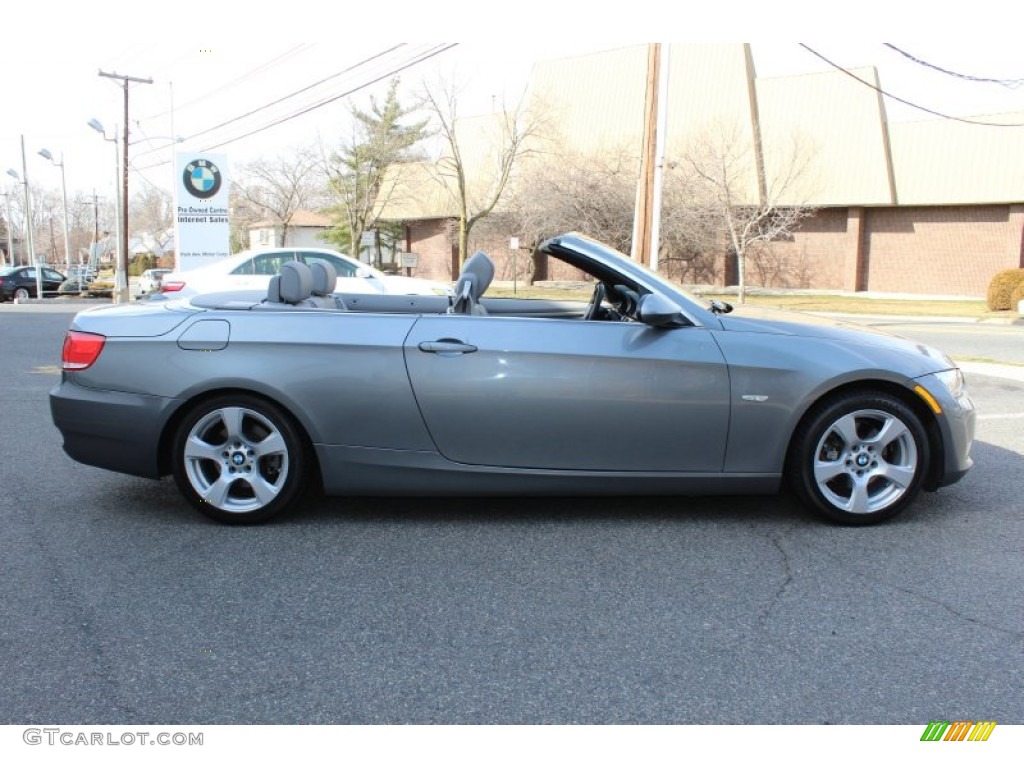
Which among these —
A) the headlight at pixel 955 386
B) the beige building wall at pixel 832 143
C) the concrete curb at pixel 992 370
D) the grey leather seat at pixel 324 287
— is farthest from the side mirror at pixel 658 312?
the beige building wall at pixel 832 143

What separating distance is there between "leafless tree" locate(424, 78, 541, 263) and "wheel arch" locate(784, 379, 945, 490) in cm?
3750

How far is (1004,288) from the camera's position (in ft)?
89.5

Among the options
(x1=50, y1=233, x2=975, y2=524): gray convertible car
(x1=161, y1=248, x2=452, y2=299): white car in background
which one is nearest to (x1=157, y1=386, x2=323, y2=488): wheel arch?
(x1=50, y1=233, x2=975, y2=524): gray convertible car

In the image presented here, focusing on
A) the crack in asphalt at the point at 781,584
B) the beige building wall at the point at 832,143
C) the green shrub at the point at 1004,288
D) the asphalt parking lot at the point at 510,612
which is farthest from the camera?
the beige building wall at the point at 832,143

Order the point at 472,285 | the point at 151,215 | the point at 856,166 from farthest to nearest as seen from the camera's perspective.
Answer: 1. the point at 151,215
2. the point at 856,166
3. the point at 472,285

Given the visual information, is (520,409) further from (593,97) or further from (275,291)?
(593,97)

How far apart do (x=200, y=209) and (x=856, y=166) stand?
24491 mm

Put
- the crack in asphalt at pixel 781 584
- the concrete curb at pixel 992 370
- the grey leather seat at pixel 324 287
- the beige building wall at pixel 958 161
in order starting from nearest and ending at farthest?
the crack in asphalt at pixel 781 584 → the grey leather seat at pixel 324 287 → the concrete curb at pixel 992 370 → the beige building wall at pixel 958 161

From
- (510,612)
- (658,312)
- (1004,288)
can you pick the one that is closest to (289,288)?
(658,312)

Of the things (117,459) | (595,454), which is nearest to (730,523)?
(595,454)

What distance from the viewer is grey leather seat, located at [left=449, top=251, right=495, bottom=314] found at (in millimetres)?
4867

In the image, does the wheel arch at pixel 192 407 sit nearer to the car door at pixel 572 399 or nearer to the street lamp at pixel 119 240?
the car door at pixel 572 399

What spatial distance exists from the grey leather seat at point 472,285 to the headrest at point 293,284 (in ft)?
2.82

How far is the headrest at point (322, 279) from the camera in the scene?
17.7 feet
